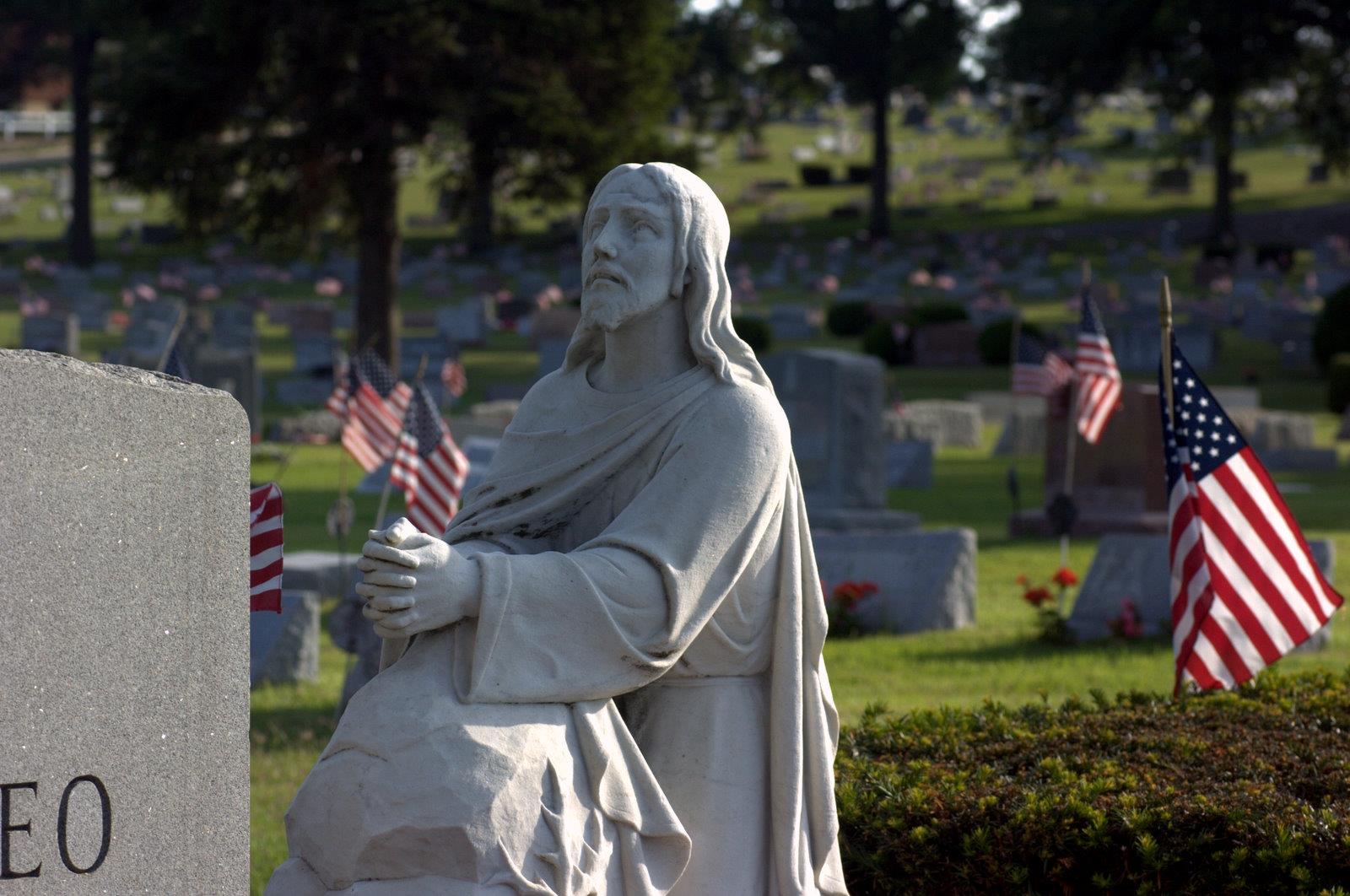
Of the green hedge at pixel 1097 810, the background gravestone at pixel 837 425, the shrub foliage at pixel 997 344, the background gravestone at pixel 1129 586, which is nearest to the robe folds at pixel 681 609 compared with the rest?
the green hedge at pixel 1097 810

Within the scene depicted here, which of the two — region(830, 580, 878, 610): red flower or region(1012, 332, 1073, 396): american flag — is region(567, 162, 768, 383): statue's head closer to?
region(830, 580, 878, 610): red flower

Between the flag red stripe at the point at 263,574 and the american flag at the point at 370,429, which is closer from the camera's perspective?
the flag red stripe at the point at 263,574

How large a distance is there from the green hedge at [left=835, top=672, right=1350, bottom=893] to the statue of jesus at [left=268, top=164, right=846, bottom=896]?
1548mm

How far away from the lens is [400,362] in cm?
3069

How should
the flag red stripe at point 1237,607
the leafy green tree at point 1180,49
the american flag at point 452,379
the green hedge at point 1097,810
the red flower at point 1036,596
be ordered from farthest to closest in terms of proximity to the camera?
the leafy green tree at point 1180,49, the american flag at point 452,379, the red flower at point 1036,596, the flag red stripe at point 1237,607, the green hedge at point 1097,810

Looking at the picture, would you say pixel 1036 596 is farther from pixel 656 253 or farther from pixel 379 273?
pixel 379 273

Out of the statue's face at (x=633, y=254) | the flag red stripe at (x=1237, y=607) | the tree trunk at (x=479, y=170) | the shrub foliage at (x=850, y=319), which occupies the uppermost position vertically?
the tree trunk at (x=479, y=170)

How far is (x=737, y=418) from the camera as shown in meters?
4.48

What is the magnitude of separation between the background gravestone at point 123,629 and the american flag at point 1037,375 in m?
13.7

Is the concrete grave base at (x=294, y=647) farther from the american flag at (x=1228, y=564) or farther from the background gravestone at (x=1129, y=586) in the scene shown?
the american flag at (x=1228, y=564)

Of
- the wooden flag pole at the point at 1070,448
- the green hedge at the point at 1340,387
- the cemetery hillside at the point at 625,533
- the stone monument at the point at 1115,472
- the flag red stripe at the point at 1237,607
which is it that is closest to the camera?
the cemetery hillside at the point at 625,533

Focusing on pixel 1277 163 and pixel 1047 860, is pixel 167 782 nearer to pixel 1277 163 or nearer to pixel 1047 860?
pixel 1047 860

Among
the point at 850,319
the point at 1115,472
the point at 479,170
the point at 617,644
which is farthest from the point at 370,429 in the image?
the point at 850,319

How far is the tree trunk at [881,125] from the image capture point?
57094 millimetres
